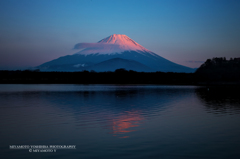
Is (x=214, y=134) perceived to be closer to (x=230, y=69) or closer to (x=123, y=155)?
(x=123, y=155)

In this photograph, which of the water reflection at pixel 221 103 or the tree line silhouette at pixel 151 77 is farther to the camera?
the tree line silhouette at pixel 151 77

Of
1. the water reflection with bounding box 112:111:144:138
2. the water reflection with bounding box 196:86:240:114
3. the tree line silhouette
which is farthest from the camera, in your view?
the tree line silhouette

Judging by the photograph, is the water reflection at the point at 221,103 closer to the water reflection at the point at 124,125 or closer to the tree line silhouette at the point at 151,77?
the water reflection at the point at 124,125

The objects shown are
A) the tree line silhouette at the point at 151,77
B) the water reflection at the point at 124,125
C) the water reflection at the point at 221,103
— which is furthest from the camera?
the tree line silhouette at the point at 151,77

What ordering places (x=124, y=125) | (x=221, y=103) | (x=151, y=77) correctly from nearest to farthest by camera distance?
(x=124, y=125), (x=221, y=103), (x=151, y=77)

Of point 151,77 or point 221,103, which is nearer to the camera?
point 221,103

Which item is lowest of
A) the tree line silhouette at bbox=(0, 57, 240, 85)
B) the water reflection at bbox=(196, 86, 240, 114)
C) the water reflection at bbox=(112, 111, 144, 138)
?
the water reflection at bbox=(196, 86, 240, 114)

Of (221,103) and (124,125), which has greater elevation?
(124,125)

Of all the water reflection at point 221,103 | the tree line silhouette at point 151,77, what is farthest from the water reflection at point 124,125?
the tree line silhouette at point 151,77

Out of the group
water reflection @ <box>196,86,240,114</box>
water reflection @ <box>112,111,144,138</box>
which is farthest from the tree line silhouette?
water reflection @ <box>112,111,144,138</box>

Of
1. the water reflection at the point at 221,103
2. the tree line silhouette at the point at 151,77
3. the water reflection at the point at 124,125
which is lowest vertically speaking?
the water reflection at the point at 221,103

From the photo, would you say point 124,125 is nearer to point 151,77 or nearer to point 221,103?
point 221,103

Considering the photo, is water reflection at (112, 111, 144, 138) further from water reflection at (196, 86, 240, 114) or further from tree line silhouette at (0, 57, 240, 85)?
tree line silhouette at (0, 57, 240, 85)

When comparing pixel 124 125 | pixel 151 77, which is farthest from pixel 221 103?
pixel 151 77
